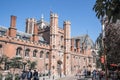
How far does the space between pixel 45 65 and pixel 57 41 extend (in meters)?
6.88

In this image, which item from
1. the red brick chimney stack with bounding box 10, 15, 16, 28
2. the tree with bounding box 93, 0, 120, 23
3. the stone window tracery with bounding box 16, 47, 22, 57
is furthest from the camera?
the stone window tracery with bounding box 16, 47, 22, 57

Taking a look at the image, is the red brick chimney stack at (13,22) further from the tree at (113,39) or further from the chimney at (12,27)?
the tree at (113,39)

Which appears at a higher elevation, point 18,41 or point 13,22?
point 13,22

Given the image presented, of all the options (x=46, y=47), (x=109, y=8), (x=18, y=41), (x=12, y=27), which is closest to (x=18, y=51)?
(x=18, y=41)

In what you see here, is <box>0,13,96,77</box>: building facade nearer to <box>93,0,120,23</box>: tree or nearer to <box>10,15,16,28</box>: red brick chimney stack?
<box>10,15,16,28</box>: red brick chimney stack

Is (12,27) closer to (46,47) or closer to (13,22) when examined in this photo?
(13,22)

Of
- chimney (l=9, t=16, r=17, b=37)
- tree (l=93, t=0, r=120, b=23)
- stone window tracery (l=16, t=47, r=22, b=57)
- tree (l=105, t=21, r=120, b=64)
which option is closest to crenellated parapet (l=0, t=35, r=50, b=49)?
chimney (l=9, t=16, r=17, b=37)

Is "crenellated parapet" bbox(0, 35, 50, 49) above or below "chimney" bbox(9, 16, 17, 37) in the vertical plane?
below

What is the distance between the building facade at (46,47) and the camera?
3531 centimetres

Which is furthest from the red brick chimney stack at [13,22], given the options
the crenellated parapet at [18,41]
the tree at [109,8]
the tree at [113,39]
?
the tree at [109,8]

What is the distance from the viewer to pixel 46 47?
142 feet

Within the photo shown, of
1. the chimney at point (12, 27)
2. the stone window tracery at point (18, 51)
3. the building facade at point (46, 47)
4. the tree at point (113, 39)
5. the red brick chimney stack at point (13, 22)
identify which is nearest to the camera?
the tree at point (113, 39)

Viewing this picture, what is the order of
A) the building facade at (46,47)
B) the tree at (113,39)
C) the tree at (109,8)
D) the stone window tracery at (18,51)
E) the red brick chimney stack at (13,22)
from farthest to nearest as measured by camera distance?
the stone window tracery at (18,51)
the red brick chimney stack at (13,22)
the building facade at (46,47)
the tree at (113,39)
the tree at (109,8)

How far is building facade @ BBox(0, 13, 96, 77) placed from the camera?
3531 centimetres
